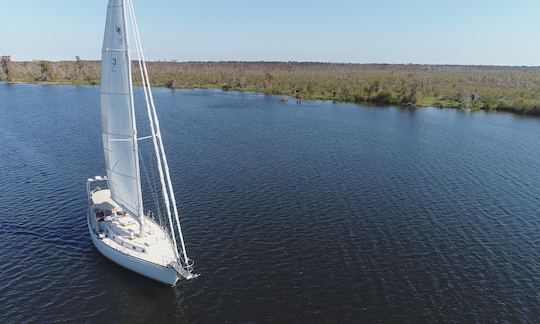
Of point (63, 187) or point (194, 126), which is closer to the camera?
point (63, 187)

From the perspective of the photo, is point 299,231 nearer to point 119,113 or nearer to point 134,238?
point 134,238

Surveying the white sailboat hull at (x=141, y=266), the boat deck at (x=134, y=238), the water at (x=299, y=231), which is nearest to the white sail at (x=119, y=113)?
the boat deck at (x=134, y=238)

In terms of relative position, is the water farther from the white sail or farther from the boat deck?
the white sail

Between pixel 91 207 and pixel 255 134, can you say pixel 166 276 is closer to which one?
pixel 91 207

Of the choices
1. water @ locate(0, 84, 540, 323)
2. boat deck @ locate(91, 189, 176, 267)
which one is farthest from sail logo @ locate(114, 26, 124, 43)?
water @ locate(0, 84, 540, 323)

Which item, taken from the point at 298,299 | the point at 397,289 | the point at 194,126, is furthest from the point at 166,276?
the point at 194,126

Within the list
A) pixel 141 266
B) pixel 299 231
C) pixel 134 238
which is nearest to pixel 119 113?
pixel 134 238
